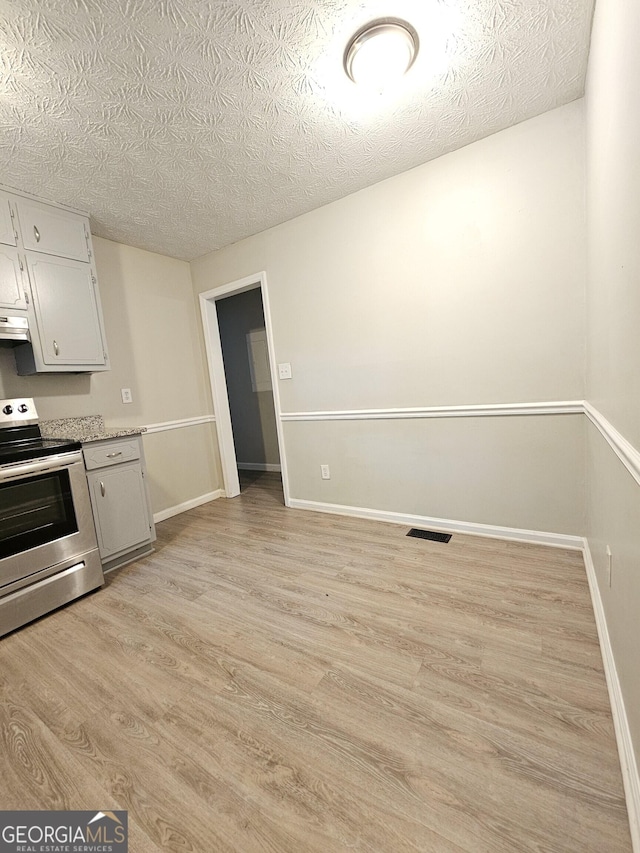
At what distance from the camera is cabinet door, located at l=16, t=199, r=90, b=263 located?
7.12 ft

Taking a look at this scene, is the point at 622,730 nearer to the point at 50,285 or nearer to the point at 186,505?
the point at 186,505

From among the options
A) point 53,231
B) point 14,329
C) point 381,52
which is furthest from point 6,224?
point 381,52

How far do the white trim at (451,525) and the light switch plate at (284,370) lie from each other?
117 cm

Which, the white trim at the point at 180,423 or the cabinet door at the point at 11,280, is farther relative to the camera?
the white trim at the point at 180,423

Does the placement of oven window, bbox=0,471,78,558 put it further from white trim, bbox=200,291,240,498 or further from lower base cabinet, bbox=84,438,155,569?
white trim, bbox=200,291,240,498

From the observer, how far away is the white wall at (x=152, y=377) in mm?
2752

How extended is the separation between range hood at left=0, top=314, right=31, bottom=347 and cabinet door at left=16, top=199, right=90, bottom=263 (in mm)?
486

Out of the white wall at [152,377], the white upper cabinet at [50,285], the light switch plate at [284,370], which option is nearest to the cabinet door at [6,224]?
the white upper cabinet at [50,285]

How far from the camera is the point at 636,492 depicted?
846 mm

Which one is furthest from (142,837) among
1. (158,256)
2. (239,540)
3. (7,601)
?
(158,256)

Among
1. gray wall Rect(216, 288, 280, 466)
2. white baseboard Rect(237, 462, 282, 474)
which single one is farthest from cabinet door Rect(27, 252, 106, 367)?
white baseboard Rect(237, 462, 282, 474)

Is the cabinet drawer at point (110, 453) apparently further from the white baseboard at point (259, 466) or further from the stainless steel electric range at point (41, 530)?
the white baseboard at point (259, 466)

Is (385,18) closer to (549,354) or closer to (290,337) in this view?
(549,354)

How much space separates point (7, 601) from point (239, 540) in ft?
4.35
